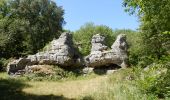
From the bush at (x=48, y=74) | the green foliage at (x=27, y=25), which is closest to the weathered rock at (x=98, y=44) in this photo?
the bush at (x=48, y=74)

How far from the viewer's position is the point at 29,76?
2931cm

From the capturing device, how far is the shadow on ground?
2133cm

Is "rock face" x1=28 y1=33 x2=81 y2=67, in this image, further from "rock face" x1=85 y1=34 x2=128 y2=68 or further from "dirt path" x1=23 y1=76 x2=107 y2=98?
"dirt path" x1=23 y1=76 x2=107 y2=98

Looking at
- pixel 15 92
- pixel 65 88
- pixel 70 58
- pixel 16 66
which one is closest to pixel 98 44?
pixel 70 58

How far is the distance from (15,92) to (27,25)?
25.7 meters

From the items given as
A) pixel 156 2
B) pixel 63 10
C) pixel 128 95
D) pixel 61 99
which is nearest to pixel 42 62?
pixel 61 99

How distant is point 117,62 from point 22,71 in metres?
7.99

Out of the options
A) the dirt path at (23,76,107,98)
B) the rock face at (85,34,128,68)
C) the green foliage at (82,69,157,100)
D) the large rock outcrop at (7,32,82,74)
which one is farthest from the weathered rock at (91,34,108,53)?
the green foliage at (82,69,157,100)

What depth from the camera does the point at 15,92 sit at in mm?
23344

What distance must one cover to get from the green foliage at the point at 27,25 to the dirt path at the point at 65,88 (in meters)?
15.8

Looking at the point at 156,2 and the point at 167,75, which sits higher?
the point at 156,2

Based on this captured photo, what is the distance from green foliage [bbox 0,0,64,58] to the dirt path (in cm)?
1577

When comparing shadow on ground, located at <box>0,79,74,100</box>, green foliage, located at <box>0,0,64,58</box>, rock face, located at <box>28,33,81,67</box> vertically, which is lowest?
shadow on ground, located at <box>0,79,74,100</box>

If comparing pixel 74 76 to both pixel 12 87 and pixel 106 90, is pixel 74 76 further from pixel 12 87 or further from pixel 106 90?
pixel 106 90
